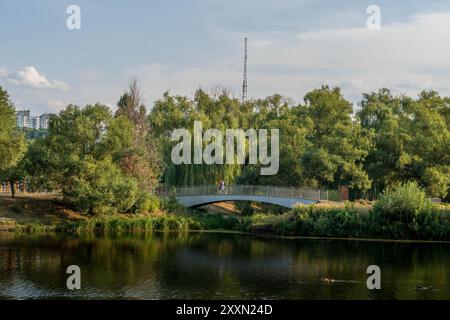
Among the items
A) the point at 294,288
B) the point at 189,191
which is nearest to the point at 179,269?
the point at 294,288

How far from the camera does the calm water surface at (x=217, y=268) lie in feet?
82.0

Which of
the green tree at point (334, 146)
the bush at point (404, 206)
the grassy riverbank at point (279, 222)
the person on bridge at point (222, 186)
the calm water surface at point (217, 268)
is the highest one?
the green tree at point (334, 146)

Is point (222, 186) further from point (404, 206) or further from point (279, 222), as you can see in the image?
point (404, 206)

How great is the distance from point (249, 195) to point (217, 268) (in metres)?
24.2

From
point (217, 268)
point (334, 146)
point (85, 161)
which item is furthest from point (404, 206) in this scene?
point (85, 161)

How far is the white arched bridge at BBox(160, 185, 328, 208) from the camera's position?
1989 inches

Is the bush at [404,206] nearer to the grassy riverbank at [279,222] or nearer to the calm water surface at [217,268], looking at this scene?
the grassy riverbank at [279,222]

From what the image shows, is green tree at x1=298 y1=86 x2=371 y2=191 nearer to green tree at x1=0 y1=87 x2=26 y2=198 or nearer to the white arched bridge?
the white arched bridge

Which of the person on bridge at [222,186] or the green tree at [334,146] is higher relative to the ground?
the green tree at [334,146]

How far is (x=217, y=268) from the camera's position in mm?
31109

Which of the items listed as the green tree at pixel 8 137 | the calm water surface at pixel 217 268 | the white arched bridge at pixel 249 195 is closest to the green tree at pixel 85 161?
the green tree at pixel 8 137

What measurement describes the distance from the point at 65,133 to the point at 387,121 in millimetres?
29466

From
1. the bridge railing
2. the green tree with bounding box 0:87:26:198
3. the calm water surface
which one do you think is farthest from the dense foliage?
the calm water surface

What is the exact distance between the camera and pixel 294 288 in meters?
26.2
